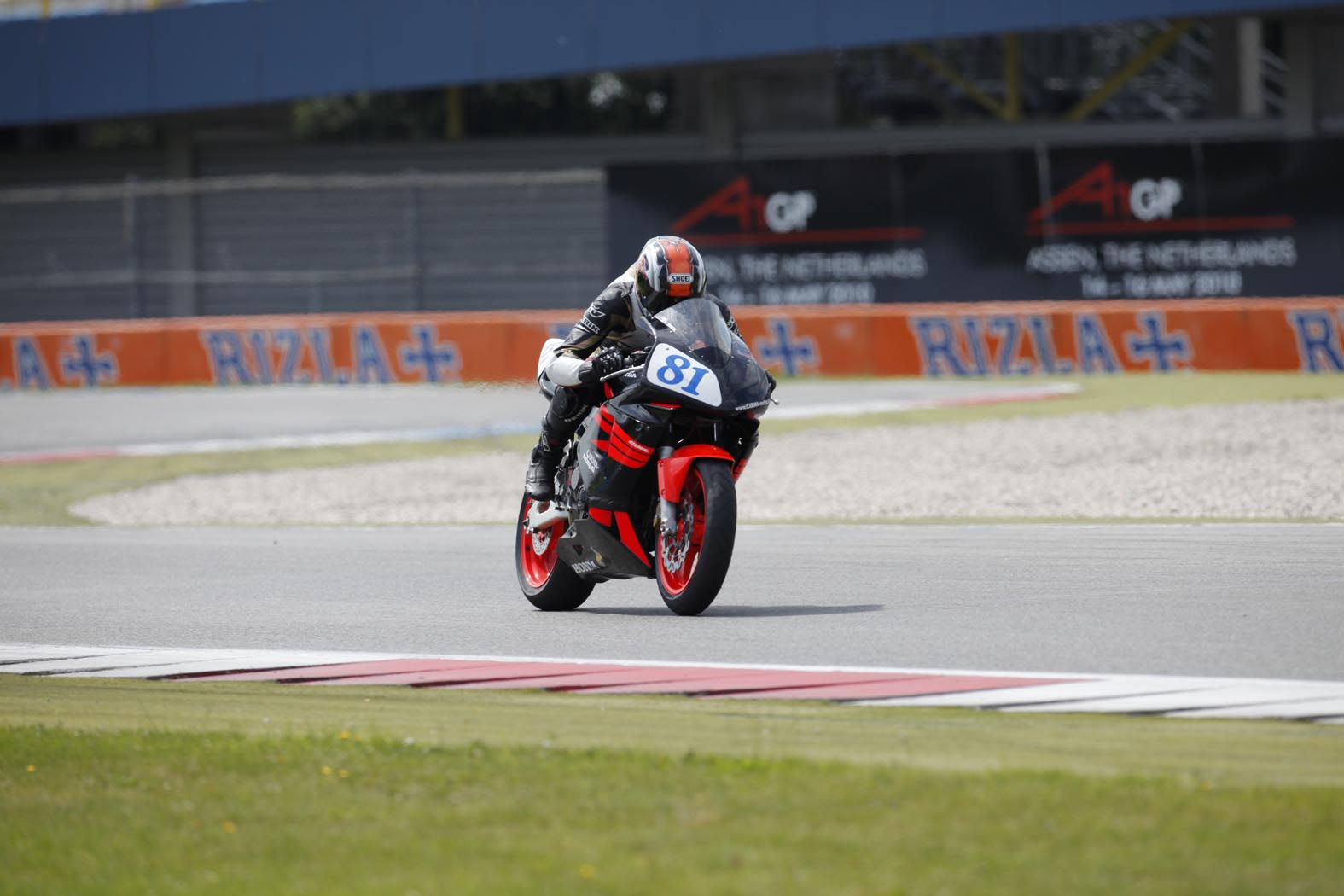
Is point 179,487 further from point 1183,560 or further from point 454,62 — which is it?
point 454,62

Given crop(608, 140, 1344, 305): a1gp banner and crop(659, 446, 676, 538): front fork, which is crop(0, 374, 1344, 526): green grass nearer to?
crop(608, 140, 1344, 305): a1gp banner

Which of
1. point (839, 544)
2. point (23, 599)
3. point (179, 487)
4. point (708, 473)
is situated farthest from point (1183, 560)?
point (179, 487)

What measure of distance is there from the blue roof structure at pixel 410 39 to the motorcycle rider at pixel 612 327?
66.5ft

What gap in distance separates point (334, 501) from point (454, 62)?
56.6ft

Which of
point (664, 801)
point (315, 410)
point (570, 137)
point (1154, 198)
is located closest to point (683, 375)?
point (664, 801)

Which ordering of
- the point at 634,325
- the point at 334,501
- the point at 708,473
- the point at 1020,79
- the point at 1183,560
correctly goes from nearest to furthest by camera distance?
the point at 708,473, the point at 634,325, the point at 1183,560, the point at 334,501, the point at 1020,79

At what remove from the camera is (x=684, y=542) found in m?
8.51

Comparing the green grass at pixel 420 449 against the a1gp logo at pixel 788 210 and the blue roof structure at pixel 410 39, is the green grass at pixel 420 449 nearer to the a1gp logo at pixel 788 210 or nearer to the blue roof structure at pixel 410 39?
the a1gp logo at pixel 788 210

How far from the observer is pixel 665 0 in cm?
3062

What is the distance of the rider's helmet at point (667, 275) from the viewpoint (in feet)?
28.0

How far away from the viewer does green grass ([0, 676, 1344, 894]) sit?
439 cm

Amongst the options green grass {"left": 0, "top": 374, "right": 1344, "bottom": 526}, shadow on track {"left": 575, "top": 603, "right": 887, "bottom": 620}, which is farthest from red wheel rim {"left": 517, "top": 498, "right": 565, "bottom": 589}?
green grass {"left": 0, "top": 374, "right": 1344, "bottom": 526}

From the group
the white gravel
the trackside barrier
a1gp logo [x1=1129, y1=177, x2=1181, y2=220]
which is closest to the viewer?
the white gravel

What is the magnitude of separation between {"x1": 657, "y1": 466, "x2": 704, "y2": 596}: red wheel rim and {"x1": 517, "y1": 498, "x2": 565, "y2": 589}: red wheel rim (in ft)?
2.58
